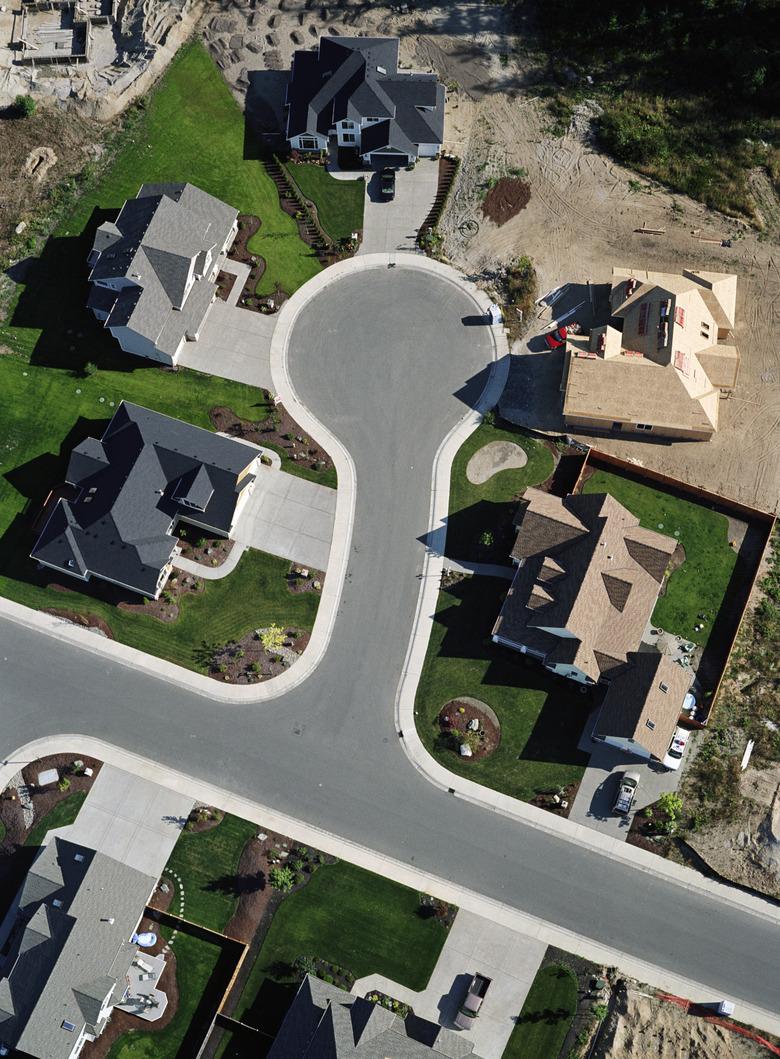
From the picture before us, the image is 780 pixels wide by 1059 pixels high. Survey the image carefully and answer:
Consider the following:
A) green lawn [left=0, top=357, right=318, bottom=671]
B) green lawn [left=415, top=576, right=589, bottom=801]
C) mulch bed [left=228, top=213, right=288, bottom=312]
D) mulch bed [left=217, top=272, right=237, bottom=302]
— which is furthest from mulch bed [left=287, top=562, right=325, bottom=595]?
mulch bed [left=217, top=272, right=237, bottom=302]

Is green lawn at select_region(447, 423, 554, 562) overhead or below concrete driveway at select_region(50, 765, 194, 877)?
overhead

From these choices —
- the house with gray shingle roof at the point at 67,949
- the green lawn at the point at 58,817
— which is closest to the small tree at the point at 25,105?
the green lawn at the point at 58,817

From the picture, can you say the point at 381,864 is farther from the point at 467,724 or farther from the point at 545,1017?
the point at 545,1017

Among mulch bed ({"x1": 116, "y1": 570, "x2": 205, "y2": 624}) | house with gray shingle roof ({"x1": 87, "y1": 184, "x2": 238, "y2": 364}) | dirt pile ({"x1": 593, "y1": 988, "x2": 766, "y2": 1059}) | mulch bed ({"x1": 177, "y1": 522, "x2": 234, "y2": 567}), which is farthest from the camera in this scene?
house with gray shingle roof ({"x1": 87, "y1": 184, "x2": 238, "y2": 364})

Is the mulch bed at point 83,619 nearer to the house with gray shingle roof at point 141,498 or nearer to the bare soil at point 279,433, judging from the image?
the house with gray shingle roof at point 141,498

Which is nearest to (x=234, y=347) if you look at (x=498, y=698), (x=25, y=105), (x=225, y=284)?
(x=225, y=284)

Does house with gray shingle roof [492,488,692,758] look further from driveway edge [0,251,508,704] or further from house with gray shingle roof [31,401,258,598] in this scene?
house with gray shingle roof [31,401,258,598]

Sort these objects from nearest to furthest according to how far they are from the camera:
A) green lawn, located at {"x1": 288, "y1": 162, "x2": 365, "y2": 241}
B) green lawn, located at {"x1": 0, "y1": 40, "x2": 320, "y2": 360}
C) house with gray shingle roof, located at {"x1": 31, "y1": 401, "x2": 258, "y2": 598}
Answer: house with gray shingle roof, located at {"x1": 31, "y1": 401, "x2": 258, "y2": 598}
green lawn, located at {"x1": 0, "y1": 40, "x2": 320, "y2": 360}
green lawn, located at {"x1": 288, "y1": 162, "x2": 365, "y2": 241}
